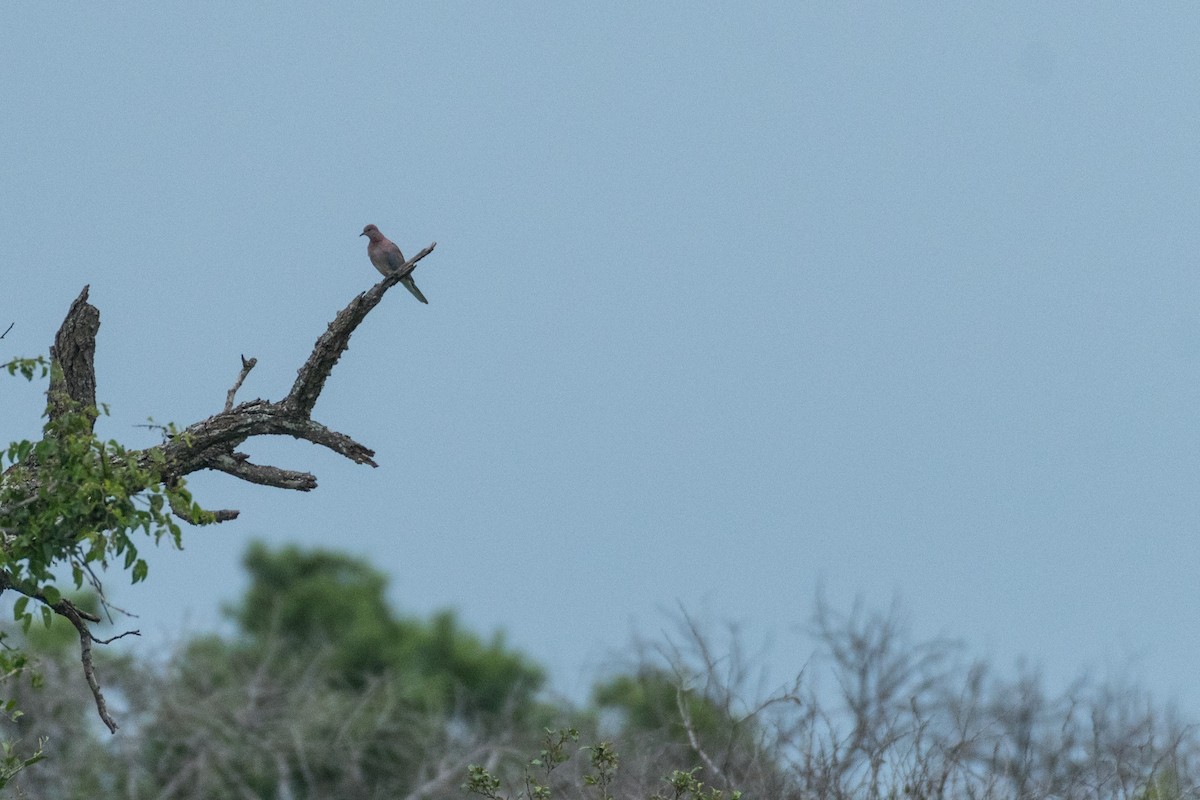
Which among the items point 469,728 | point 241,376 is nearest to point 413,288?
point 241,376

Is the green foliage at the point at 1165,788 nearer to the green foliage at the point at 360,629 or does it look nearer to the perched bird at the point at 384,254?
the perched bird at the point at 384,254

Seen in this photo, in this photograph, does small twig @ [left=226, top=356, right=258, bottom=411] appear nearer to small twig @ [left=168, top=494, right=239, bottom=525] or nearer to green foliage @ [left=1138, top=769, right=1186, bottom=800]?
small twig @ [left=168, top=494, right=239, bottom=525]

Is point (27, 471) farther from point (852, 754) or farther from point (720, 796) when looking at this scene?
point (852, 754)

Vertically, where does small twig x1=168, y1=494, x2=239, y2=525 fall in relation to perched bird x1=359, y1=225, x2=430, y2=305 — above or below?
below

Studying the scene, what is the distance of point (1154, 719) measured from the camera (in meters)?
14.0

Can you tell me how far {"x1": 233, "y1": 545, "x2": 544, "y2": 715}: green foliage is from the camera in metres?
36.2

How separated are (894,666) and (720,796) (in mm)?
5123

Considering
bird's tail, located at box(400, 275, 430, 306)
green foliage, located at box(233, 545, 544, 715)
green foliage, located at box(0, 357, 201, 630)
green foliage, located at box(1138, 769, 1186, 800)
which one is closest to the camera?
green foliage, located at box(0, 357, 201, 630)

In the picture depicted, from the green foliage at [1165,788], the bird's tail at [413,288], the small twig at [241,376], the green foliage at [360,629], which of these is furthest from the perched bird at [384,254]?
the green foliage at [360,629]

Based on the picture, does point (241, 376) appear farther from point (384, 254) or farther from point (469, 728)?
point (469, 728)

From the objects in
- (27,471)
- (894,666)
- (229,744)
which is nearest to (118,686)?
(229,744)

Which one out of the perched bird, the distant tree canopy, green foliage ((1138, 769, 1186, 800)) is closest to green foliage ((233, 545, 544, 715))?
the distant tree canopy

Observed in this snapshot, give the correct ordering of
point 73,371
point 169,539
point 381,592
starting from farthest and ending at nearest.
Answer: point 381,592, point 73,371, point 169,539

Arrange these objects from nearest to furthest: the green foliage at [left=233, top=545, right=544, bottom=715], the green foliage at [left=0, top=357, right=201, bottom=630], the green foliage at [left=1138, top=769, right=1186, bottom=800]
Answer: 1. the green foliage at [left=0, top=357, right=201, bottom=630]
2. the green foliage at [left=1138, top=769, right=1186, bottom=800]
3. the green foliage at [left=233, top=545, right=544, bottom=715]
